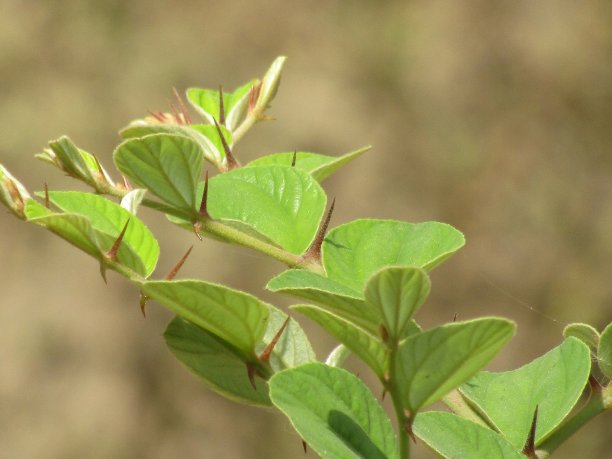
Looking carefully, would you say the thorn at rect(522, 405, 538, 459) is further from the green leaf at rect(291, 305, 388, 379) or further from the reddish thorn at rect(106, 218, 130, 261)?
the reddish thorn at rect(106, 218, 130, 261)

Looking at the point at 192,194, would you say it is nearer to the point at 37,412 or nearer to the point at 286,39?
the point at 37,412

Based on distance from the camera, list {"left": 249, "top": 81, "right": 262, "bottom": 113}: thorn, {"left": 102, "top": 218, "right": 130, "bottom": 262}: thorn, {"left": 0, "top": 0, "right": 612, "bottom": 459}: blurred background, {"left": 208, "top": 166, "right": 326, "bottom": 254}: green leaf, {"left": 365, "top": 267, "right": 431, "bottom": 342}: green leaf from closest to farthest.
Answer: {"left": 365, "top": 267, "right": 431, "bottom": 342}: green leaf → {"left": 102, "top": 218, "right": 130, "bottom": 262}: thorn → {"left": 208, "top": 166, "right": 326, "bottom": 254}: green leaf → {"left": 249, "top": 81, "right": 262, "bottom": 113}: thorn → {"left": 0, "top": 0, "right": 612, "bottom": 459}: blurred background

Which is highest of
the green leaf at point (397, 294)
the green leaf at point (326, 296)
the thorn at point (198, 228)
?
the green leaf at point (397, 294)

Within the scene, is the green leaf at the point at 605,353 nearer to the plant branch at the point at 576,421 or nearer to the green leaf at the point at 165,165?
the plant branch at the point at 576,421

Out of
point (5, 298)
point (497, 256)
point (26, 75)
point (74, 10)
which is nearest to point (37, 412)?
point (5, 298)

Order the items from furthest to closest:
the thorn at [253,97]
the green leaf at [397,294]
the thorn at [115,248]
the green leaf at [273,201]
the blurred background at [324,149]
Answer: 1. the blurred background at [324,149]
2. the thorn at [253,97]
3. the green leaf at [273,201]
4. the thorn at [115,248]
5. the green leaf at [397,294]

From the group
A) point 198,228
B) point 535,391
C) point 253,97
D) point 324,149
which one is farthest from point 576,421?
point 324,149

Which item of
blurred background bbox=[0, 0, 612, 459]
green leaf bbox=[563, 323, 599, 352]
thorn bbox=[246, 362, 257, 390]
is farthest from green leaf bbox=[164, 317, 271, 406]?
blurred background bbox=[0, 0, 612, 459]

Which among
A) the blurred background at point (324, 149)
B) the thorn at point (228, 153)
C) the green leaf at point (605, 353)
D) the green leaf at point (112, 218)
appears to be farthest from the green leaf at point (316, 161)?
the blurred background at point (324, 149)
